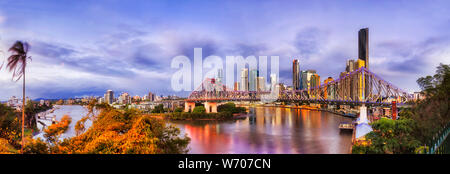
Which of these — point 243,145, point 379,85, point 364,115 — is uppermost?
point 379,85

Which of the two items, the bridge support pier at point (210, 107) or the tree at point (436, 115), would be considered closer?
the tree at point (436, 115)

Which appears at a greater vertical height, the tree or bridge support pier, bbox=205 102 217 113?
the tree

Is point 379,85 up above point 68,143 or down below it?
above

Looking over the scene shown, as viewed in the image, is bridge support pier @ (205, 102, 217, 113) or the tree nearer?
the tree

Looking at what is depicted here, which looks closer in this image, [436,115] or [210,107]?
[436,115]

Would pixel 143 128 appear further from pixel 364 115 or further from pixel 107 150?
pixel 364 115

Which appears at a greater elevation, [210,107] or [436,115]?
[436,115]

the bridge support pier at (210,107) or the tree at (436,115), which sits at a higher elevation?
the tree at (436,115)

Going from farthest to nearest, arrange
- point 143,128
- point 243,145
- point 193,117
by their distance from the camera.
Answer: point 193,117, point 243,145, point 143,128
